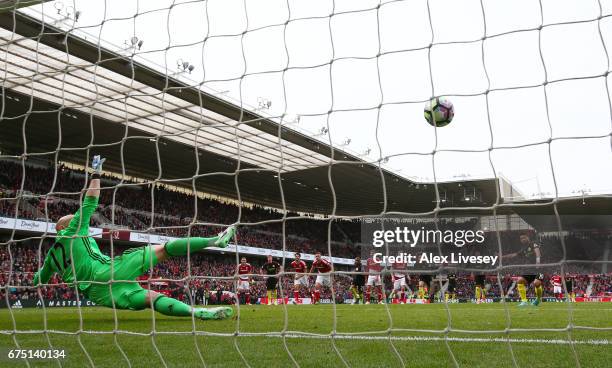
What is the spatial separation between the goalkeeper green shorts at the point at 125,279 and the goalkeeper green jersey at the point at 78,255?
0.31 ft

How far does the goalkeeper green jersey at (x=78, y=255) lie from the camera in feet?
15.6

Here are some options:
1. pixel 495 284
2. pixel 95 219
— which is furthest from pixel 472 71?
pixel 495 284

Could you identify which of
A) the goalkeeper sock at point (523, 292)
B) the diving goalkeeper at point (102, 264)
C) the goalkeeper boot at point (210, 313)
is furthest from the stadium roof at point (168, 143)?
the diving goalkeeper at point (102, 264)

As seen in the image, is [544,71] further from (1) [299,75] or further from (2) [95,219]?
(2) [95,219]

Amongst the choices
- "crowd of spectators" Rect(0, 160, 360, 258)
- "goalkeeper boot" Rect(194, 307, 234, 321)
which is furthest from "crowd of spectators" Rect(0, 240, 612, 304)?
"goalkeeper boot" Rect(194, 307, 234, 321)

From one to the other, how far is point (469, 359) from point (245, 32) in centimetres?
278

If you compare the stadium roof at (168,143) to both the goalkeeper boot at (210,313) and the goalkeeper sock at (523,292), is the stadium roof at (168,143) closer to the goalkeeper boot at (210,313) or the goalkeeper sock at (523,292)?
the goalkeeper sock at (523,292)

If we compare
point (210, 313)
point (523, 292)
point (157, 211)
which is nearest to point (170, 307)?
point (210, 313)

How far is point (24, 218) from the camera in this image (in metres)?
20.4

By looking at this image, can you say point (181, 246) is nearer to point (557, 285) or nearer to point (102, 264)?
point (102, 264)

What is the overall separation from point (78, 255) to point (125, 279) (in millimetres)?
503

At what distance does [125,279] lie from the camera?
4945mm

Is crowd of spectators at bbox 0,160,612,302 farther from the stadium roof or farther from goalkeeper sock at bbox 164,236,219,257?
goalkeeper sock at bbox 164,236,219,257

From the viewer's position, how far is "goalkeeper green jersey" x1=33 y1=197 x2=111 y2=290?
4750 millimetres
